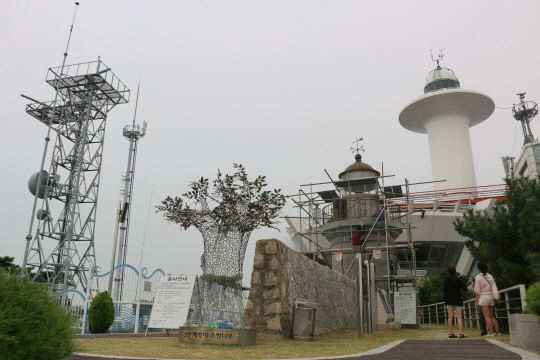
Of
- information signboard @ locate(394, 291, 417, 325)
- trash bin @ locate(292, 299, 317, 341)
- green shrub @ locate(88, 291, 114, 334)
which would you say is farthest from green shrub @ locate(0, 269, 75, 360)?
information signboard @ locate(394, 291, 417, 325)

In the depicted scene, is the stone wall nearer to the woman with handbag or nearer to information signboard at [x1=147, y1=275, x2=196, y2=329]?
information signboard at [x1=147, y1=275, x2=196, y2=329]

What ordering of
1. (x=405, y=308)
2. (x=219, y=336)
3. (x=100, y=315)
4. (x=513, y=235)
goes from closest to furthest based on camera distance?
(x=219, y=336) < (x=513, y=235) < (x=100, y=315) < (x=405, y=308)

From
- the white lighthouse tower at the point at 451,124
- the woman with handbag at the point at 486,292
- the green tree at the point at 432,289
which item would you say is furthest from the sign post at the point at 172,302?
the white lighthouse tower at the point at 451,124

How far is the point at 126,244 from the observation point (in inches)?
1129

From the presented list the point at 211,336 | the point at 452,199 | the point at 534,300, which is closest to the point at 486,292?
the point at 534,300

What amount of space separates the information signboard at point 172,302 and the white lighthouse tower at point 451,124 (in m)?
29.9

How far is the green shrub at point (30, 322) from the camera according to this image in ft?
9.42

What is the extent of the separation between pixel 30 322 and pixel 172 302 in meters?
6.08

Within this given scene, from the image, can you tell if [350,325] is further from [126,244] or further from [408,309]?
[126,244]

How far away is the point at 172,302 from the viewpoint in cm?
888

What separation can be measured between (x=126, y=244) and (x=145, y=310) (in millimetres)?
16852

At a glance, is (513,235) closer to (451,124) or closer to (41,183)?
(41,183)

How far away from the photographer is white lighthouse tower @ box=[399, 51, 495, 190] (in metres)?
33.8

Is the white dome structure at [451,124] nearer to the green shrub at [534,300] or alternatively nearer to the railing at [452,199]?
the railing at [452,199]
